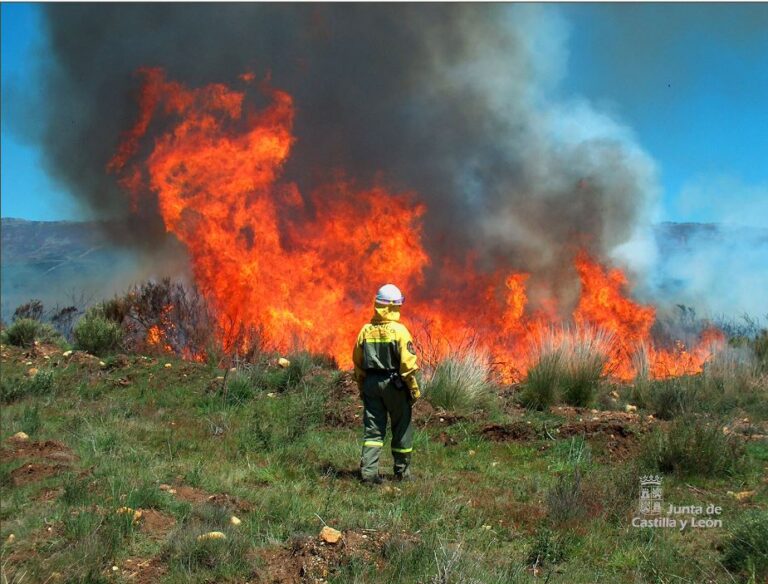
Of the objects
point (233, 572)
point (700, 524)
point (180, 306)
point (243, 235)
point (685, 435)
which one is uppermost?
point (243, 235)

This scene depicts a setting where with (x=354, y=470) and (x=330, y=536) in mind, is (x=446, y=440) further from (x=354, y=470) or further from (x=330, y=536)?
(x=330, y=536)

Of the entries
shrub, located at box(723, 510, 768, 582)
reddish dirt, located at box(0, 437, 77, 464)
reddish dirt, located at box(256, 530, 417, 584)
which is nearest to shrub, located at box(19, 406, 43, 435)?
reddish dirt, located at box(0, 437, 77, 464)

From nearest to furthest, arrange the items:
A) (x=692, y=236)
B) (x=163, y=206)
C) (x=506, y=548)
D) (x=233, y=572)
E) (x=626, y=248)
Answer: (x=233, y=572) < (x=506, y=548) < (x=692, y=236) < (x=163, y=206) < (x=626, y=248)

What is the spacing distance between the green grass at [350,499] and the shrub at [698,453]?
0.02 metres

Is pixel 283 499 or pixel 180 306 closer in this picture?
pixel 283 499

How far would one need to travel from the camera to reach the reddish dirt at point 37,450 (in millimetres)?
6496

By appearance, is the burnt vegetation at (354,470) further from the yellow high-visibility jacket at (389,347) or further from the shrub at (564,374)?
the yellow high-visibility jacket at (389,347)

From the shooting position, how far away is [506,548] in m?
4.44

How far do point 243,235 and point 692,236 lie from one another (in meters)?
10.4

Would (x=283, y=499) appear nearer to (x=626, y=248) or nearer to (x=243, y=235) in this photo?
(x=243, y=235)

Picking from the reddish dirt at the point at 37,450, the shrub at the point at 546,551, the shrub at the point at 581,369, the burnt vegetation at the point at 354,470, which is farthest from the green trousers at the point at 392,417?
the shrub at the point at 581,369

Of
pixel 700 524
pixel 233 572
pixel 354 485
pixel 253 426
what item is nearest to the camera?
pixel 233 572

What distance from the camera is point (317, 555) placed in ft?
13.0

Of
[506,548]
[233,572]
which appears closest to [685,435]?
[506,548]
